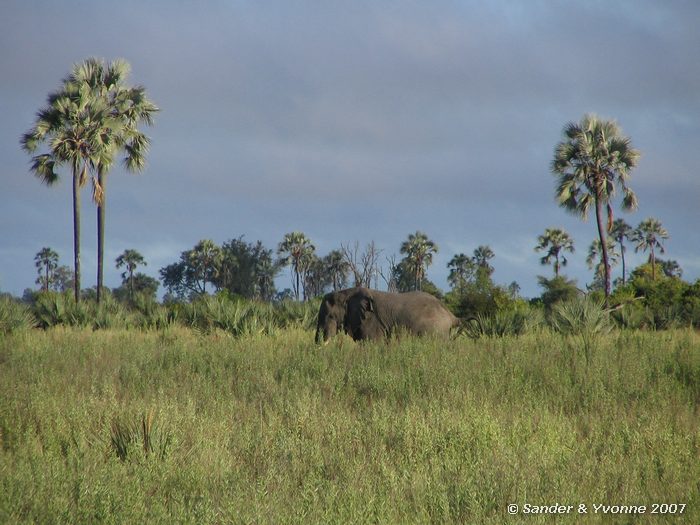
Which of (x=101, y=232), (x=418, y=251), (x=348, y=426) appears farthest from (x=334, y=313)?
(x=418, y=251)

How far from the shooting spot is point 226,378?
37.2 ft

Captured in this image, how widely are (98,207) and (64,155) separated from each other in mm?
2789

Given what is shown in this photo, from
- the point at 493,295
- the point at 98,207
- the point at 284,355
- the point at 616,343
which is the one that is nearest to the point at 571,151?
the point at 493,295

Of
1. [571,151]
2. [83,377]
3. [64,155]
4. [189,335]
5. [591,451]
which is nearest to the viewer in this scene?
[591,451]

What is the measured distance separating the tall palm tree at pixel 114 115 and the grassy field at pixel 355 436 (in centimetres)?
2261

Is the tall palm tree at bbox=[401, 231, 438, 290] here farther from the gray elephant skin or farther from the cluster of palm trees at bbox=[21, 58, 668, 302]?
the gray elephant skin

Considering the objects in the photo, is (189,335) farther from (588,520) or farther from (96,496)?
(588,520)

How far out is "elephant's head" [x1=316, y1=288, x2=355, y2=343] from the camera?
54.3ft

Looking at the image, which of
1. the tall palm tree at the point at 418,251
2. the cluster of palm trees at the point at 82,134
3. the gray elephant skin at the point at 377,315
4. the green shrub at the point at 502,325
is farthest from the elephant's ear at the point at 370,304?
the tall palm tree at the point at 418,251

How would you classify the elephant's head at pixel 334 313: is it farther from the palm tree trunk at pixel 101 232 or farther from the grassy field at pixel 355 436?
the palm tree trunk at pixel 101 232

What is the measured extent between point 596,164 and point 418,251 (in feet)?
107

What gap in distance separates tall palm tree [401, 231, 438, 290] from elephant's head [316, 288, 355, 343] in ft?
171

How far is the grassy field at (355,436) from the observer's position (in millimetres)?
5387

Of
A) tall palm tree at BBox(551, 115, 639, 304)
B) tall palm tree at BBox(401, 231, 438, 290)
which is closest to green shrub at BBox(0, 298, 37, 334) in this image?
tall palm tree at BBox(551, 115, 639, 304)
